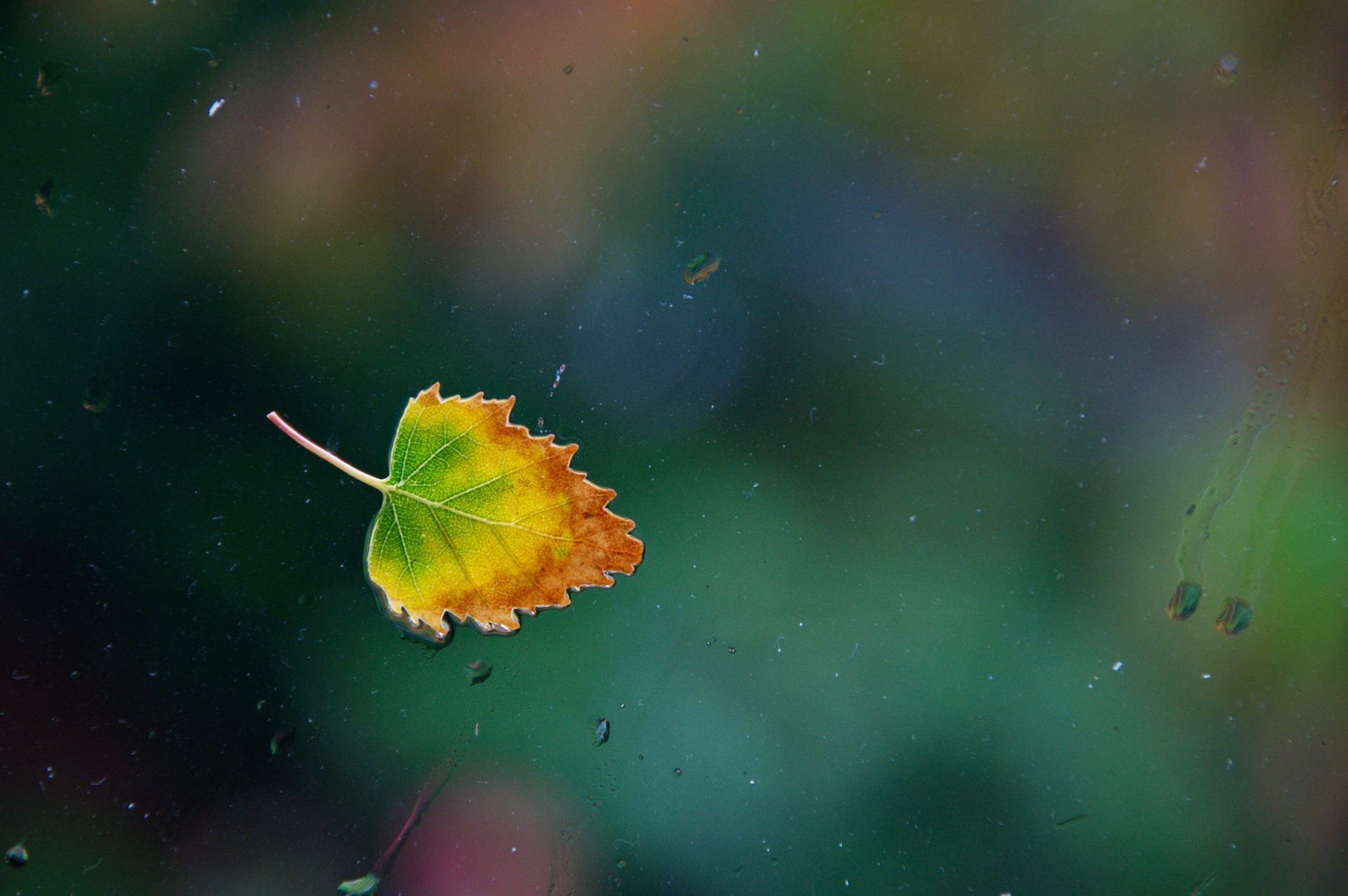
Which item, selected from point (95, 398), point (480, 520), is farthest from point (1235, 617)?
point (95, 398)

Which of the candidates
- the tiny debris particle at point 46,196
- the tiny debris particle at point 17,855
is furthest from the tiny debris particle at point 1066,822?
the tiny debris particle at point 46,196

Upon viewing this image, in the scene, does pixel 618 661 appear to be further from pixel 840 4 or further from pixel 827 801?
pixel 840 4

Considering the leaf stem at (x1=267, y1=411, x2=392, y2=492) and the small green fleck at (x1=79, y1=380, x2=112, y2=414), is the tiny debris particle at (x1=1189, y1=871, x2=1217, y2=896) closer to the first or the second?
the leaf stem at (x1=267, y1=411, x2=392, y2=492)

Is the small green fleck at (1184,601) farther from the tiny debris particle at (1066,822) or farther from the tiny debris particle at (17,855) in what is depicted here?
the tiny debris particle at (17,855)

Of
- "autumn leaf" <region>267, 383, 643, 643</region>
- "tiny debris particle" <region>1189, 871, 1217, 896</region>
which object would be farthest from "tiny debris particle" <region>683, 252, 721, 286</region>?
"tiny debris particle" <region>1189, 871, 1217, 896</region>

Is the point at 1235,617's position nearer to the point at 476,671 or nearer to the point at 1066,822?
the point at 1066,822

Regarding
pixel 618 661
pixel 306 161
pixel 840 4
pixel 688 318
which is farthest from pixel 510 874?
pixel 840 4
